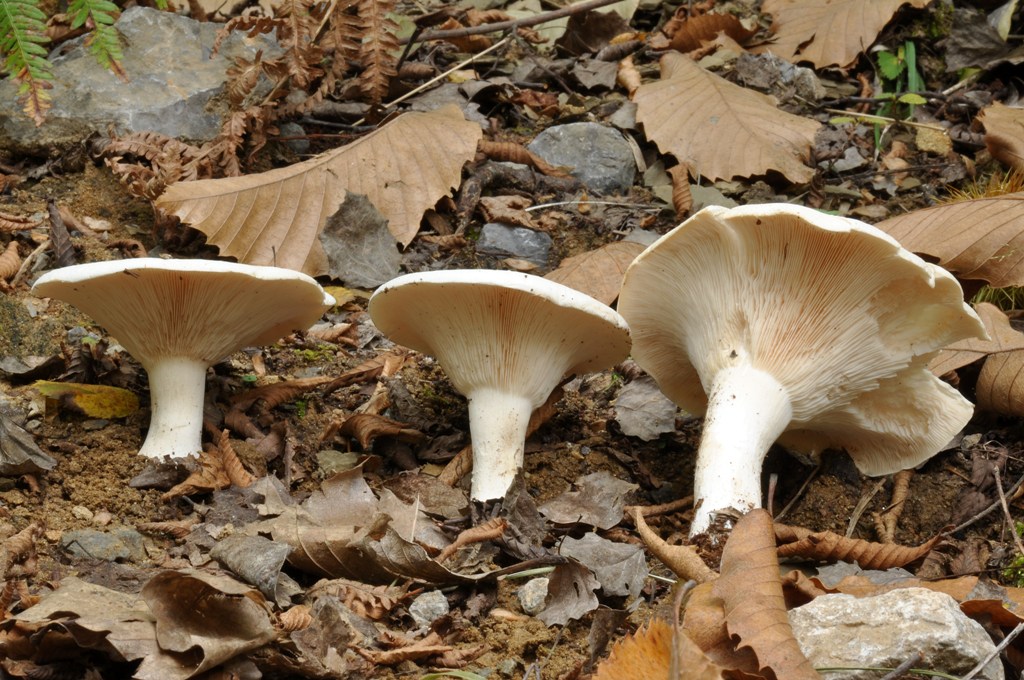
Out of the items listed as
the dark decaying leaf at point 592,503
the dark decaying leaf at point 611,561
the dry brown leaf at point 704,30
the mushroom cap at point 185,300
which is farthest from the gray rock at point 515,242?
the dry brown leaf at point 704,30

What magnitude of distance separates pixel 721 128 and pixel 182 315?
304 centimetres

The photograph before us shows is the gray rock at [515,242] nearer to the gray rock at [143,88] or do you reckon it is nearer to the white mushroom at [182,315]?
the white mushroom at [182,315]

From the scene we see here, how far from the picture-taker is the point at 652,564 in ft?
9.22

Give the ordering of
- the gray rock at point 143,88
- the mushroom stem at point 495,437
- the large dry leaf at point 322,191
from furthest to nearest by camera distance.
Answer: the gray rock at point 143,88, the large dry leaf at point 322,191, the mushroom stem at point 495,437

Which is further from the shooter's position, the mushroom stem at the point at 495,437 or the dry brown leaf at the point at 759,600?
the mushroom stem at the point at 495,437

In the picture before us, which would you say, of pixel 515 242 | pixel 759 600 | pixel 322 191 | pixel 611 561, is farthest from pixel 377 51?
pixel 759 600

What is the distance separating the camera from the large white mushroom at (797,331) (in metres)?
2.85

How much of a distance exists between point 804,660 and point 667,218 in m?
3.12

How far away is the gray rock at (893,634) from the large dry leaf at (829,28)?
4.47 meters

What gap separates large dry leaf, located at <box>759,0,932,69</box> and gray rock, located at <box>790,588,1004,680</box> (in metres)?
4.47

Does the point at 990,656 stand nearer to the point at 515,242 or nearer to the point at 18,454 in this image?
the point at 18,454

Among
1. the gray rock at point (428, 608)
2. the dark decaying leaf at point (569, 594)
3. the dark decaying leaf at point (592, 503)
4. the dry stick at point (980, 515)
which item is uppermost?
the dark decaying leaf at point (569, 594)

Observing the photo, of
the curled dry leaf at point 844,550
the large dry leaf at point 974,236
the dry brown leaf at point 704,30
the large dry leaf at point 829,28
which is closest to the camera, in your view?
the curled dry leaf at point 844,550

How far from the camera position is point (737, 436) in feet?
9.84
